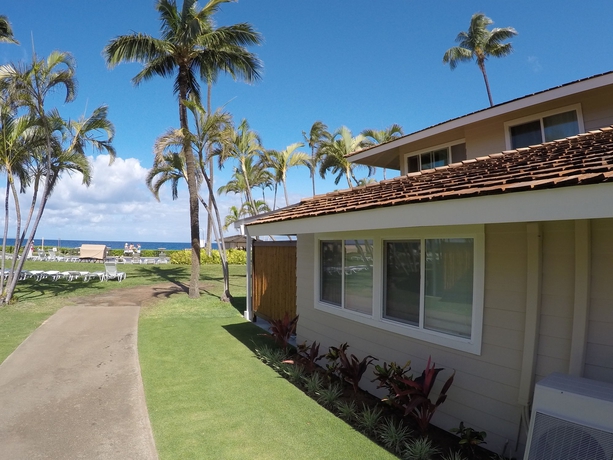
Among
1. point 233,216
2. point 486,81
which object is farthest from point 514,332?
point 233,216

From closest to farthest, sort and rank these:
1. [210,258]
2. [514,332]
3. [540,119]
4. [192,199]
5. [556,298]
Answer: [556,298]
[514,332]
[540,119]
[192,199]
[210,258]

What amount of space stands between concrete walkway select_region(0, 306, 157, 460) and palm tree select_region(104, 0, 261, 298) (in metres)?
6.46

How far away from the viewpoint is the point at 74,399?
18.2 ft

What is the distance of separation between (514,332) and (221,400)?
393 cm

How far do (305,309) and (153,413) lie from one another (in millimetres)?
3605

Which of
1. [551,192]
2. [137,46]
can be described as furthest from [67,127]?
[551,192]

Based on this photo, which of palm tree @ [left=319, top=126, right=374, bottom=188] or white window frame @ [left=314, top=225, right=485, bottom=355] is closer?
white window frame @ [left=314, top=225, right=485, bottom=355]

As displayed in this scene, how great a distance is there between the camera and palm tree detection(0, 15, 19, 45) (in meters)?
12.9

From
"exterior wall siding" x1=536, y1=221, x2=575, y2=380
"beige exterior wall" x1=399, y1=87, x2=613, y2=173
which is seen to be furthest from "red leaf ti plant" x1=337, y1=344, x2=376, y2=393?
"beige exterior wall" x1=399, y1=87, x2=613, y2=173

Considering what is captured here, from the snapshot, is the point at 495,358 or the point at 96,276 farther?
the point at 96,276

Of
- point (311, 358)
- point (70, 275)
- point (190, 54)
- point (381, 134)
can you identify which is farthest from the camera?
point (381, 134)

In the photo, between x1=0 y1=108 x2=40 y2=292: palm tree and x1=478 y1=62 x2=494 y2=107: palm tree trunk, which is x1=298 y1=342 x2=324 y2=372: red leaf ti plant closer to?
x1=0 y1=108 x2=40 y2=292: palm tree

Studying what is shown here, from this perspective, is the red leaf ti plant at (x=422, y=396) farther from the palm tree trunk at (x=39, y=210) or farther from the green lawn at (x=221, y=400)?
the palm tree trunk at (x=39, y=210)

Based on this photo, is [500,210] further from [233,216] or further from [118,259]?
[233,216]
